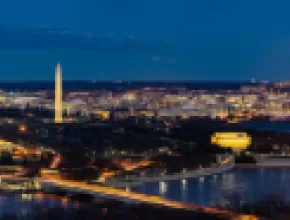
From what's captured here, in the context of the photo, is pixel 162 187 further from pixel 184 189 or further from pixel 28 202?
pixel 28 202

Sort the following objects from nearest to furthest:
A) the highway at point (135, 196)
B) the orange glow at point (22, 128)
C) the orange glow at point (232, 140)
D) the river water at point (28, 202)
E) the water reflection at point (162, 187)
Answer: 1. the highway at point (135, 196)
2. the river water at point (28, 202)
3. the water reflection at point (162, 187)
4. the orange glow at point (232, 140)
5. the orange glow at point (22, 128)

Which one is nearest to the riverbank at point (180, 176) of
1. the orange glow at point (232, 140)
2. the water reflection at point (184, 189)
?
the water reflection at point (184, 189)

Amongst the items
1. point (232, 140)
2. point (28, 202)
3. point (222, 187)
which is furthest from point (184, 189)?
point (232, 140)

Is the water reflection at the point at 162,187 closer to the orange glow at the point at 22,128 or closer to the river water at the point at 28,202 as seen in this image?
the river water at the point at 28,202

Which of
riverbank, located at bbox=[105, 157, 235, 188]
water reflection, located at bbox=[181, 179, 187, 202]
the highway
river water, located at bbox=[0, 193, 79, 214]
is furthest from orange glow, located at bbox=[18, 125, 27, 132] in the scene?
river water, located at bbox=[0, 193, 79, 214]

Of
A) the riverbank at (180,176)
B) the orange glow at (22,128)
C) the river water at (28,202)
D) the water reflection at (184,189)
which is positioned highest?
the orange glow at (22,128)
